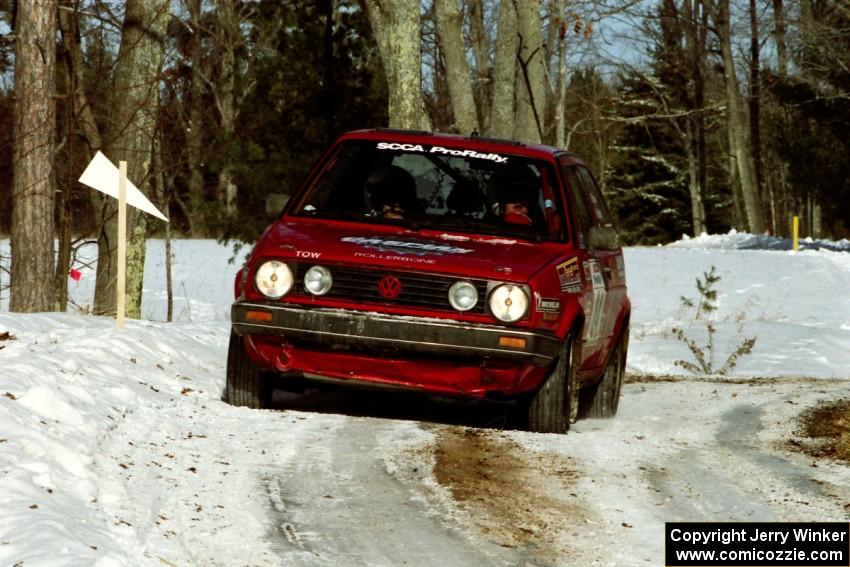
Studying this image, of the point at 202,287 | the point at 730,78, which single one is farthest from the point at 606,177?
the point at 202,287

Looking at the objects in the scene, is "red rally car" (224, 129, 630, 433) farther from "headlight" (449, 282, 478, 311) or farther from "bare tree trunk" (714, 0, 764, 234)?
"bare tree trunk" (714, 0, 764, 234)

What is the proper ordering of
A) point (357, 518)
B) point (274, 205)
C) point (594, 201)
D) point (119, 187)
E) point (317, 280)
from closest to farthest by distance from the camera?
point (357, 518) → point (317, 280) → point (274, 205) → point (594, 201) → point (119, 187)

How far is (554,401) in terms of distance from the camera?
7.84m

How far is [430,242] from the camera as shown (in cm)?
793

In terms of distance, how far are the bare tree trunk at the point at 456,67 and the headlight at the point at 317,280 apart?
41.3 feet

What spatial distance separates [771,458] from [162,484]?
3461mm

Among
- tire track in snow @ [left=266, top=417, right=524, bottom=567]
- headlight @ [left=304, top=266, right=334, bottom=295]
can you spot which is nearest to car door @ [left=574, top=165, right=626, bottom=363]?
headlight @ [left=304, top=266, right=334, bottom=295]

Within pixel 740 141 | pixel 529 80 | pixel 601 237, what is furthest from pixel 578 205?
pixel 740 141

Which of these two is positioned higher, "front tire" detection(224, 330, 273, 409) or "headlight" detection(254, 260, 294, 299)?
"headlight" detection(254, 260, 294, 299)

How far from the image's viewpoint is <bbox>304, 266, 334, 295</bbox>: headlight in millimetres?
7625

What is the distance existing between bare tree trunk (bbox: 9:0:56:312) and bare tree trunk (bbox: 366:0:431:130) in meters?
4.36

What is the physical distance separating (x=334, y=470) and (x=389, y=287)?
147cm

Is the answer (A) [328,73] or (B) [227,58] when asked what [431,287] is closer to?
(A) [328,73]

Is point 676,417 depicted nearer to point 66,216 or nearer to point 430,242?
point 430,242
